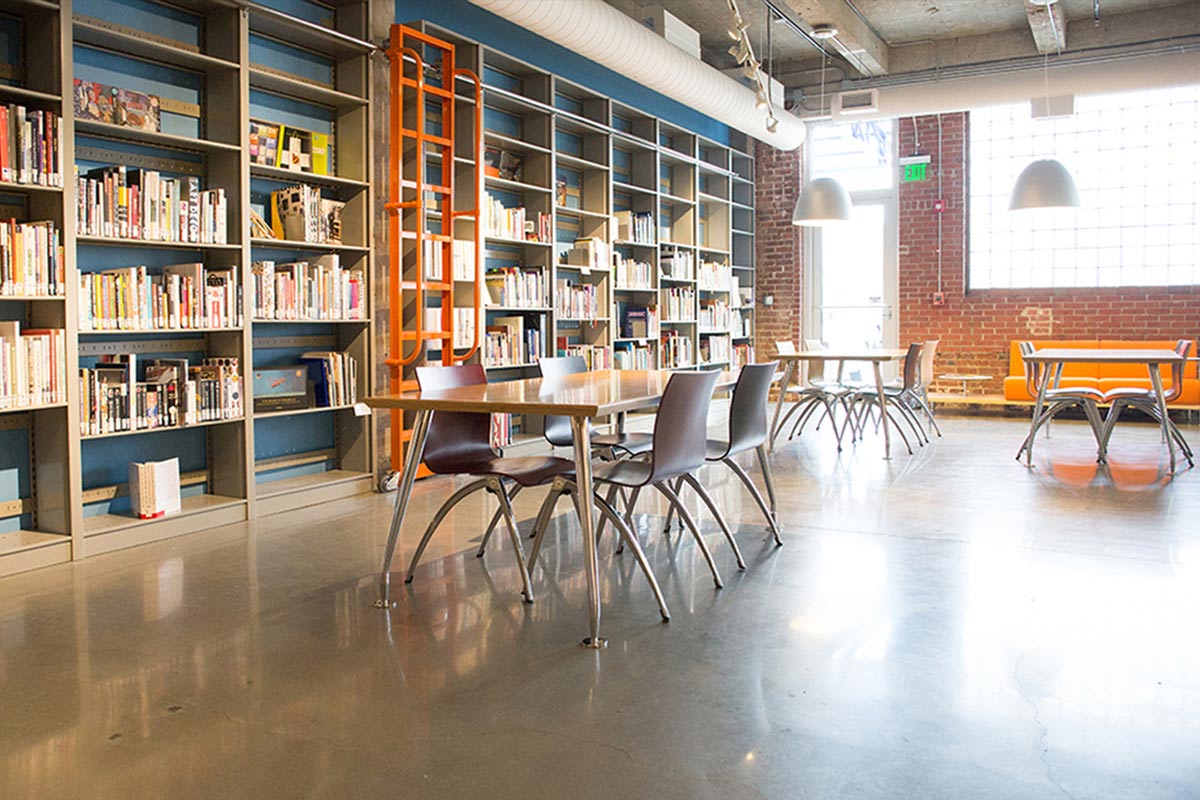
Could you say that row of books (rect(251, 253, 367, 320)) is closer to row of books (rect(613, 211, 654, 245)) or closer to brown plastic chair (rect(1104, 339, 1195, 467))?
row of books (rect(613, 211, 654, 245))

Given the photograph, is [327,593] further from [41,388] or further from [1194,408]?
[1194,408]

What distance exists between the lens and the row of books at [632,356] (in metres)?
8.74

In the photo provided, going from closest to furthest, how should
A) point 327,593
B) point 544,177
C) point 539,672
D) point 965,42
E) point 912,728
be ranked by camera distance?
point 912,728
point 539,672
point 327,593
point 544,177
point 965,42

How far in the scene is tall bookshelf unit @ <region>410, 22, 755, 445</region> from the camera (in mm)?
7309

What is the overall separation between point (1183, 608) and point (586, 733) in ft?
7.59

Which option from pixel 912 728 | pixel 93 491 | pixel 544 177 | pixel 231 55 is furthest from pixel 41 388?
pixel 544 177

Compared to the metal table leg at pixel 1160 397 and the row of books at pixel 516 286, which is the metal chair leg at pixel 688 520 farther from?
the metal table leg at pixel 1160 397

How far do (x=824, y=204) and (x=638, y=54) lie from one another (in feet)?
7.13

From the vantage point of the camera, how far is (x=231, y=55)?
5.04m

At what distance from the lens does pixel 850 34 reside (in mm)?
9133

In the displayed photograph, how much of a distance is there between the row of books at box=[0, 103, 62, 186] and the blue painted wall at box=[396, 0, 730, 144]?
8.60 feet

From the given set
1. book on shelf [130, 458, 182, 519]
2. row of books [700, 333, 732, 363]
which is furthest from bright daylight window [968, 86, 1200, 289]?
book on shelf [130, 458, 182, 519]

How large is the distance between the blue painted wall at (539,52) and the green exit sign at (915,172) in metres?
2.38

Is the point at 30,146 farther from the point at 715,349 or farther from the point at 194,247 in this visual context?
the point at 715,349
